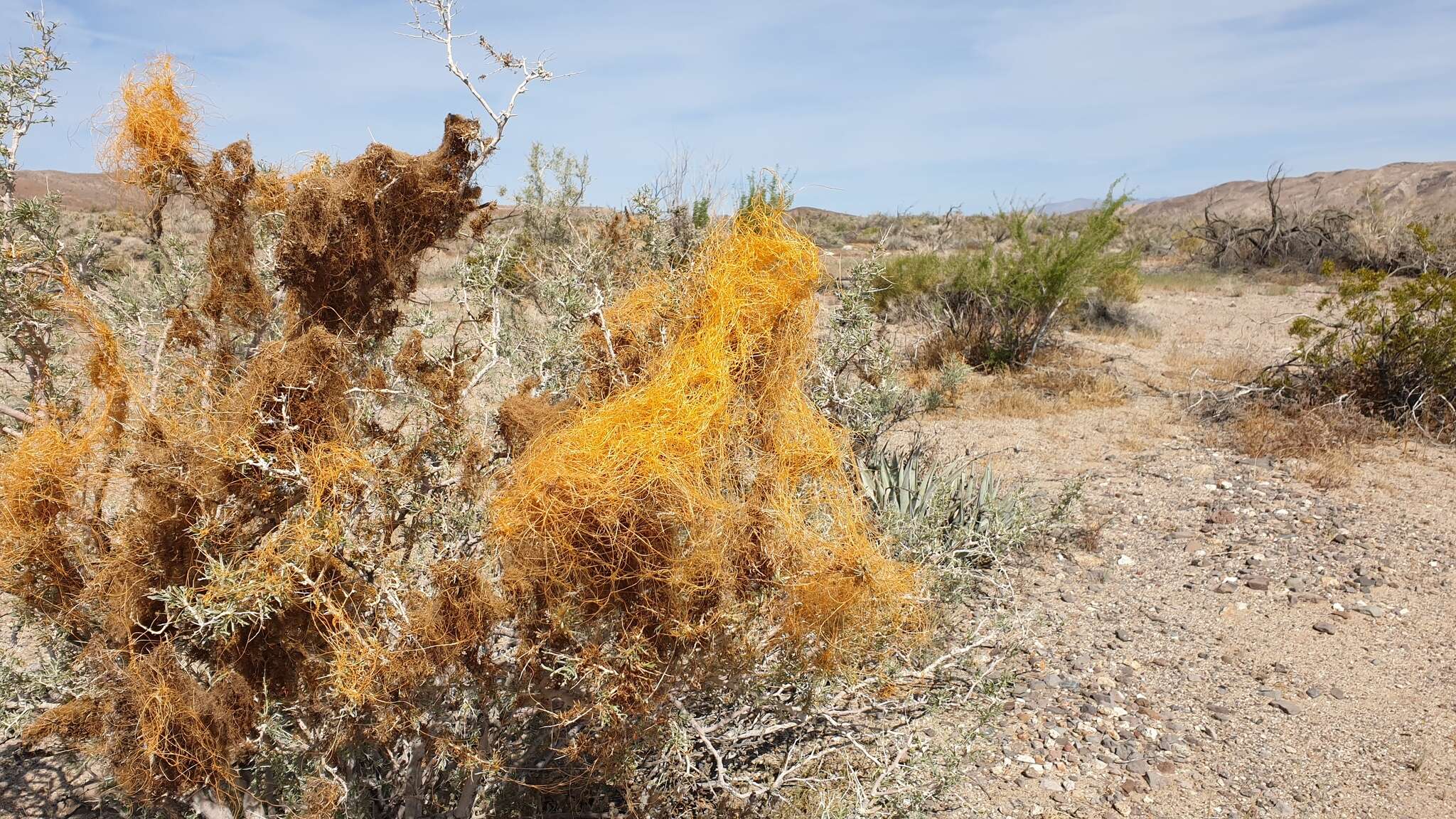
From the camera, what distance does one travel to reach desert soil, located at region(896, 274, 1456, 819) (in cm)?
360

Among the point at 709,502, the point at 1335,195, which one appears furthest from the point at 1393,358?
the point at 1335,195

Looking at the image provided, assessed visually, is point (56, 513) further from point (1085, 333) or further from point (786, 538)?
point (1085, 333)

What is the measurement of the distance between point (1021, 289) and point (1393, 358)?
4.33 m

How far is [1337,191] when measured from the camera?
56.6 meters

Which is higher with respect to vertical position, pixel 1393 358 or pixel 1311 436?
pixel 1393 358

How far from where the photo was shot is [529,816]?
288 cm

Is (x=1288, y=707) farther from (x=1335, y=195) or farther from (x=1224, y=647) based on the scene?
(x=1335, y=195)

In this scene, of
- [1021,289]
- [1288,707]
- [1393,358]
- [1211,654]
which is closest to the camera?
[1288,707]

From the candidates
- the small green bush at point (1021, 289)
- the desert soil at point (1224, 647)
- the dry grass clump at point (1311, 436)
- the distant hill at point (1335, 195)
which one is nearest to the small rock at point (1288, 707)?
the desert soil at point (1224, 647)

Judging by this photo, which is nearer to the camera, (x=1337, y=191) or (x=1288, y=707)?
(x=1288, y=707)

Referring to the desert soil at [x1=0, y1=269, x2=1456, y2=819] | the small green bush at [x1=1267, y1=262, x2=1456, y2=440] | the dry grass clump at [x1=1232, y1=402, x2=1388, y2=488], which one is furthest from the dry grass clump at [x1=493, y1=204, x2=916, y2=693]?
the small green bush at [x1=1267, y1=262, x2=1456, y2=440]

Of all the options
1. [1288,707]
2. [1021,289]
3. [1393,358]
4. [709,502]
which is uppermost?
[1021,289]

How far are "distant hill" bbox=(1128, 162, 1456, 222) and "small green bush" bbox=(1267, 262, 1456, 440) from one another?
3218 centimetres

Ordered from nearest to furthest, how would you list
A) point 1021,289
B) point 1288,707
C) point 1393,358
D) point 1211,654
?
point 1288,707
point 1211,654
point 1393,358
point 1021,289
